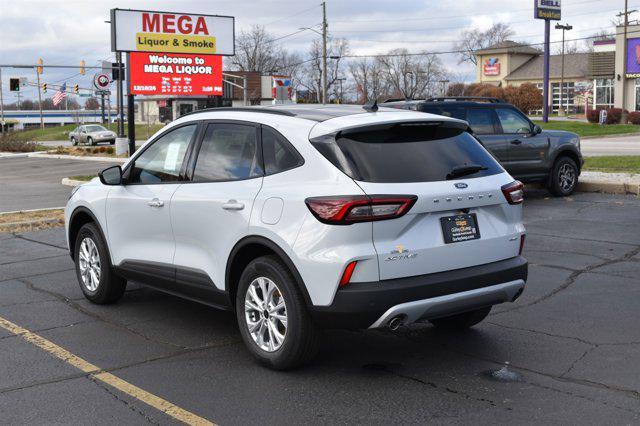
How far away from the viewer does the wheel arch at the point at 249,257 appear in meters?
4.82

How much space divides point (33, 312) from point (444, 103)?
8333mm

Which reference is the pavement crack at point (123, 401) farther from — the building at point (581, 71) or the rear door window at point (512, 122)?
the building at point (581, 71)

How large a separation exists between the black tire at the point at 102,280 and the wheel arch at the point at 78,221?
8 centimetres

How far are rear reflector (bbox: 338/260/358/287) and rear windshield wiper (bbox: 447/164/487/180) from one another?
97 centimetres

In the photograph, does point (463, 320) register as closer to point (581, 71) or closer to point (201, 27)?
point (201, 27)

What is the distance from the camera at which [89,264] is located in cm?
720

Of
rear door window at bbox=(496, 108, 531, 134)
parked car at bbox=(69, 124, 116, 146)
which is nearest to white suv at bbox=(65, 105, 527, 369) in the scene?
rear door window at bbox=(496, 108, 531, 134)

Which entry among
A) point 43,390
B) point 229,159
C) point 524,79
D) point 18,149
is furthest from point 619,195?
point 524,79

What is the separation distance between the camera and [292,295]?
4.86 meters

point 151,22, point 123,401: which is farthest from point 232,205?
point 151,22

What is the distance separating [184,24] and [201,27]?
67 cm

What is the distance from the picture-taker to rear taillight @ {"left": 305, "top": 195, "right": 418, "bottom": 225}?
4.61 m

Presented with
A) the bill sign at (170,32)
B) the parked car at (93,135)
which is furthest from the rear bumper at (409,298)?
the parked car at (93,135)

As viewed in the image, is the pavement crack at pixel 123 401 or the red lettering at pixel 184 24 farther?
the red lettering at pixel 184 24
